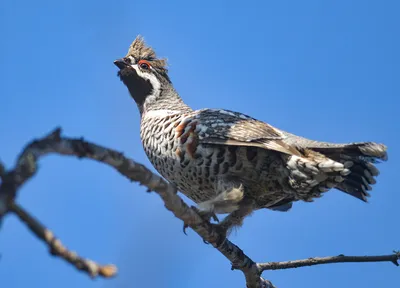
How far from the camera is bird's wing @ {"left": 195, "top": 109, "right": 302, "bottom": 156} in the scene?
6.85 m

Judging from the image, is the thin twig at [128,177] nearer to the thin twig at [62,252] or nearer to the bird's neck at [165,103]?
the thin twig at [62,252]

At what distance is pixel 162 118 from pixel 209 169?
4.76ft

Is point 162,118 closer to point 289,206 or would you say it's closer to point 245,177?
point 245,177

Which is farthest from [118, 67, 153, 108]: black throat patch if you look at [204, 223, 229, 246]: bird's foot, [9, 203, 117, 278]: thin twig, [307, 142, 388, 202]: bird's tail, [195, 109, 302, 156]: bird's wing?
[9, 203, 117, 278]: thin twig

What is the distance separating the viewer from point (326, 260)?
639 centimetres

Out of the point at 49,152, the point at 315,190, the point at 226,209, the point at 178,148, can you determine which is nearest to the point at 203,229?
the point at 226,209

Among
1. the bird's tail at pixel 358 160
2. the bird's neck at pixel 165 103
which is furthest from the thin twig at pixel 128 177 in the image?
the bird's neck at pixel 165 103

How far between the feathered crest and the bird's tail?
3485mm

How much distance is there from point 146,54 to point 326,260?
480cm

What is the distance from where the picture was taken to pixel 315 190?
7.27 metres

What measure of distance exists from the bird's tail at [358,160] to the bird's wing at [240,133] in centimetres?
43

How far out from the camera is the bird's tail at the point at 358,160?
6762 millimetres

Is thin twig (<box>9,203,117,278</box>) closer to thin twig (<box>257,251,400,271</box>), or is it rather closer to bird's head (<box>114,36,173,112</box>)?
thin twig (<box>257,251,400,271</box>)

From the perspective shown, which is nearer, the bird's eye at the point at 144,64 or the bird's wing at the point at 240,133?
the bird's wing at the point at 240,133
